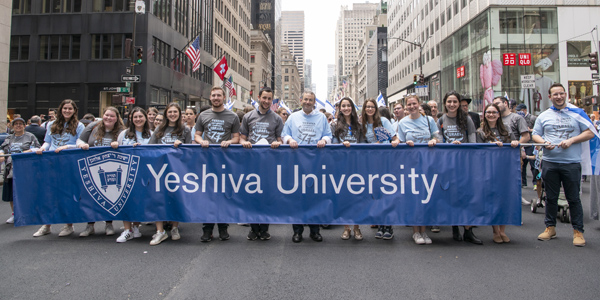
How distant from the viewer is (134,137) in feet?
20.4

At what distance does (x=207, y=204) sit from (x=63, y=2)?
108ft

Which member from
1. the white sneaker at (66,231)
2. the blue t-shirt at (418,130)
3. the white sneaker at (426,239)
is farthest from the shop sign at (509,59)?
the white sneaker at (66,231)

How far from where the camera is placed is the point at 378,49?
106562mm

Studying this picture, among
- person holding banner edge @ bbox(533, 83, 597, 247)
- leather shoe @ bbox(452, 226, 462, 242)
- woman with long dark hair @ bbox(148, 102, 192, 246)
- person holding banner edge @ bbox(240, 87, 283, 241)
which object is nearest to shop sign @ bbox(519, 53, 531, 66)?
person holding banner edge @ bbox(533, 83, 597, 247)

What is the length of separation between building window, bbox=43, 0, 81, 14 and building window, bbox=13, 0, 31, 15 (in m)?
1.47

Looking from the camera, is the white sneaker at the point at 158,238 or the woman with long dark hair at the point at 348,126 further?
the woman with long dark hair at the point at 348,126

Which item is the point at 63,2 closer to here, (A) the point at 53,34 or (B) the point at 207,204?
(A) the point at 53,34

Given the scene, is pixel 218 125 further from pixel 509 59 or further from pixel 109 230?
pixel 509 59

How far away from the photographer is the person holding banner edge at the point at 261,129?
575 centimetres

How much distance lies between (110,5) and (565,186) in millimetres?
33494

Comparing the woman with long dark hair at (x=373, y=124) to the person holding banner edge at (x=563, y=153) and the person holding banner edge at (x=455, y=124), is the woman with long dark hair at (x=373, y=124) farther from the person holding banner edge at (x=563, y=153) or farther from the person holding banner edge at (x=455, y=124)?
the person holding banner edge at (x=563, y=153)

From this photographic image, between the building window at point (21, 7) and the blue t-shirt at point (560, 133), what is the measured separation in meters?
37.6

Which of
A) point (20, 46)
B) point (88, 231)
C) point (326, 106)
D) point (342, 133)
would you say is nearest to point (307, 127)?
point (342, 133)

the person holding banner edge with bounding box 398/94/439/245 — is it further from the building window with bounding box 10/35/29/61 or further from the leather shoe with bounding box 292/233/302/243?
the building window with bounding box 10/35/29/61
